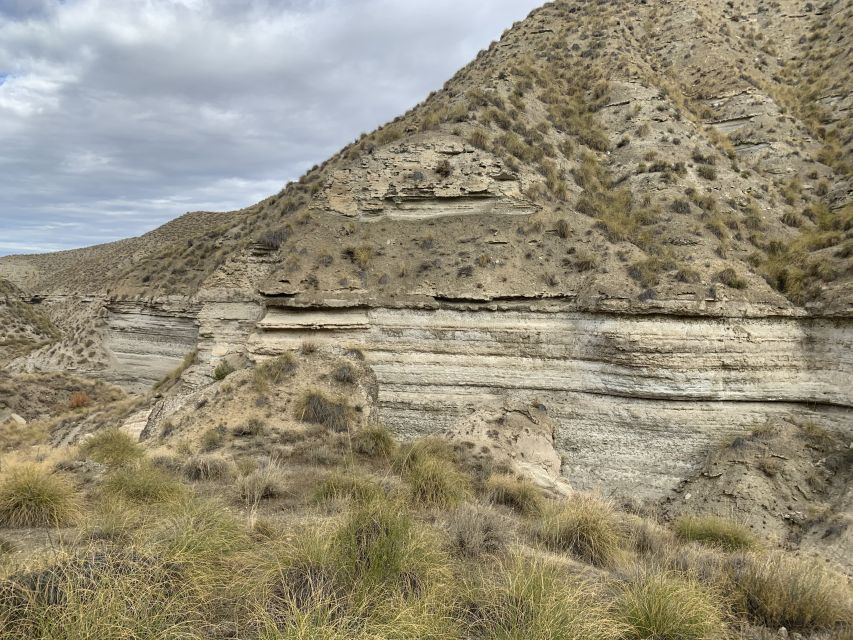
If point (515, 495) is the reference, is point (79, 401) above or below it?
below

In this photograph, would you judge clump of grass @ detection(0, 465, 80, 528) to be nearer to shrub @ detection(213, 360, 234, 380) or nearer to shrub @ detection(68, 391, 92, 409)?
shrub @ detection(213, 360, 234, 380)

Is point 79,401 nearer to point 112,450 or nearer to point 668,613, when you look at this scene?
point 112,450

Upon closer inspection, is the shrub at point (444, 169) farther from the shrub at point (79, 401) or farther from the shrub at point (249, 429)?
the shrub at point (79, 401)

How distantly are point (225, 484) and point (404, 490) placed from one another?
3050mm

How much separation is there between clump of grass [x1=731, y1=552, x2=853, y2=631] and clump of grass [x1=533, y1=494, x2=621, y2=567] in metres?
1.53

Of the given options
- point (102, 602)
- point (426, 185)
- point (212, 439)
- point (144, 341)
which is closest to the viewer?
point (102, 602)

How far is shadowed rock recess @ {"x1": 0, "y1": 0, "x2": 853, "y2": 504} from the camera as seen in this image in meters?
13.9

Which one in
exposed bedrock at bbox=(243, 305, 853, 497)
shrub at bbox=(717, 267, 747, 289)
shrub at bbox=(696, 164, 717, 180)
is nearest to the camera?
exposed bedrock at bbox=(243, 305, 853, 497)

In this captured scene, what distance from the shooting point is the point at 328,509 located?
696 cm

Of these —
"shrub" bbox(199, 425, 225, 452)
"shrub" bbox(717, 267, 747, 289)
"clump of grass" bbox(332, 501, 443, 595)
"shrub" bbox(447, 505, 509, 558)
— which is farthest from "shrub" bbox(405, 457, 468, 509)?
"shrub" bbox(717, 267, 747, 289)

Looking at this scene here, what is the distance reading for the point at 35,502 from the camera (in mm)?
5965

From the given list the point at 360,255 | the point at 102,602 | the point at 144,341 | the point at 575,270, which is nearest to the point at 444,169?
the point at 360,255

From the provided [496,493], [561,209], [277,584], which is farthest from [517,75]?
[277,584]

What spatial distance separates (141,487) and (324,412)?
250 inches
